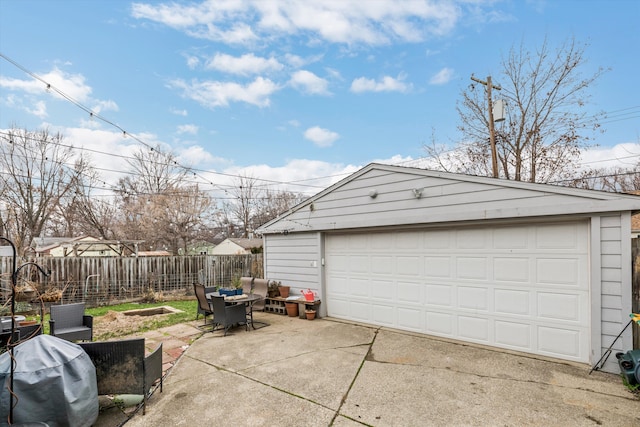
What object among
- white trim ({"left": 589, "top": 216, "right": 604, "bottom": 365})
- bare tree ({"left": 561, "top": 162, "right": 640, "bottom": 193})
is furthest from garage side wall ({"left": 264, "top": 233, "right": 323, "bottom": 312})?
bare tree ({"left": 561, "top": 162, "right": 640, "bottom": 193})

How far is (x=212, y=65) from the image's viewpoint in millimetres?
9414

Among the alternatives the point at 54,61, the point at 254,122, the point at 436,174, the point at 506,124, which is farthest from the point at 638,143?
the point at 54,61

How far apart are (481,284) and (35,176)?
21784mm

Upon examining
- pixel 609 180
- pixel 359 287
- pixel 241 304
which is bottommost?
pixel 241 304

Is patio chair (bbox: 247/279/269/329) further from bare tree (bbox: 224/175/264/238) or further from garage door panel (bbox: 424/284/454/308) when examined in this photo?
bare tree (bbox: 224/175/264/238)

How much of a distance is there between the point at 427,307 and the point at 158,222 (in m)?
17.4

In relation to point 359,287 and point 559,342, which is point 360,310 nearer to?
point 359,287

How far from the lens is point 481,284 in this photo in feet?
16.6

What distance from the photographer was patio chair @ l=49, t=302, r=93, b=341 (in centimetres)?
473

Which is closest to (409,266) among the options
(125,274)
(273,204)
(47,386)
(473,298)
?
(473,298)

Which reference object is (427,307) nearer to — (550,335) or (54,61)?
(550,335)

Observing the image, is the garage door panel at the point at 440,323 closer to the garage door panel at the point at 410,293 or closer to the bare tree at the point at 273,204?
the garage door panel at the point at 410,293

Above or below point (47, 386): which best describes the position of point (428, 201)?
above

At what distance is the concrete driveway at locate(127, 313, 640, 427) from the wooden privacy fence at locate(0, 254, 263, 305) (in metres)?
5.89
